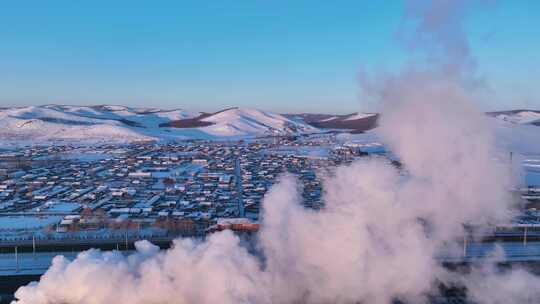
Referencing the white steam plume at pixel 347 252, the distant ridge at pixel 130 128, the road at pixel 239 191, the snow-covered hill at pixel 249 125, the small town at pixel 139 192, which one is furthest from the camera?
the snow-covered hill at pixel 249 125

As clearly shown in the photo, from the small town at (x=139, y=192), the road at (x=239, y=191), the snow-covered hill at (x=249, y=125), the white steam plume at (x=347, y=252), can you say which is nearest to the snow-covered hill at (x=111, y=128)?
the snow-covered hill at (x=249, y=125)

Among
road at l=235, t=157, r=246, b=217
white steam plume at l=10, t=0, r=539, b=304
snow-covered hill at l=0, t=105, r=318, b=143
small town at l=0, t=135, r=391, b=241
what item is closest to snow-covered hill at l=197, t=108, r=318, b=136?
snow-covered hill at l=0, t=105, r=318, b=143

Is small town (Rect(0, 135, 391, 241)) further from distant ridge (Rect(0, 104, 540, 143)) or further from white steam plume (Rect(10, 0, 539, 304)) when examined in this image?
distant ridge (Rect(0, 104, 540, 143))

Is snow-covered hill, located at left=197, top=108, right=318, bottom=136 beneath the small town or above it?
above

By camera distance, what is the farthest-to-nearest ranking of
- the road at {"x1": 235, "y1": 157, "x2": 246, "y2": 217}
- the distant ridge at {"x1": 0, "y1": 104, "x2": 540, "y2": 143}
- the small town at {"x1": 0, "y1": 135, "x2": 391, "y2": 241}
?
the distant ridge at {"x1": 0, "y1": 104, "x2": 540, "y2": 143}
the road at {"x1": 235, "y1": 157, "x2": 246, "y2": 217}
the small town at {"x1": 0, "y1": 135, "x2": 391, "y2": 241}

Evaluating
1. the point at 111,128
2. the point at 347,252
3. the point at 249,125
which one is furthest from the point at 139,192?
the point at 249,125

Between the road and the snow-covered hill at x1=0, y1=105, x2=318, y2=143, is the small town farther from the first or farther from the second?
the snow-covered hill at x1=0, y1=105, x2=318, y2=143

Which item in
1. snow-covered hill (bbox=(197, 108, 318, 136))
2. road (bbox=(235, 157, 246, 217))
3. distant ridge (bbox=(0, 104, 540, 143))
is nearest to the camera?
road (bbox=(235, 157, 246, 217))

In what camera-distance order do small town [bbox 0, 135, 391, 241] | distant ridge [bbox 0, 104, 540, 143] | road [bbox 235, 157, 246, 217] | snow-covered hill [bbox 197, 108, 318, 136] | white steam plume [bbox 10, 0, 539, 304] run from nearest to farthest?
white steam plume [bbox 10, 0, 539, 304] → small town [bbox 0, 135, 391, 241] → road [bbox 235, 157, 246, 217] → distant ridge [bbox 0, 104, 540, 143] → snow-covered hill [bbox 197, 108, 318, 136]

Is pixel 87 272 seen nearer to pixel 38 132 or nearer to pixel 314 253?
pixel 314 253

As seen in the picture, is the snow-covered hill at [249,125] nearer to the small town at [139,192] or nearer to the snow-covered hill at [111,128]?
the snow-covered hill at [111,128]

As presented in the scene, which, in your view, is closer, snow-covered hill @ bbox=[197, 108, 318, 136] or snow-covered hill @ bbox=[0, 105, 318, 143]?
snow-covered hill @ bbox=[0, 105, 318, 143]
